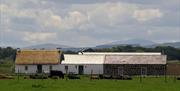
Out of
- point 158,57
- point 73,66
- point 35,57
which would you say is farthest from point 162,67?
point 35,57

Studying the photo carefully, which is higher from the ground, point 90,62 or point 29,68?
point 90,62

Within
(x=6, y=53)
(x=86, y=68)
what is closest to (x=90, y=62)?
(x=86, y=68)

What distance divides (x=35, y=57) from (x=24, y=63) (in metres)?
2.52

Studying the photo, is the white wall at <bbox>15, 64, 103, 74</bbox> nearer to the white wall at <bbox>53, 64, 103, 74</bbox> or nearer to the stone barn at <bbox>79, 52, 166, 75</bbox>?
the white wall at <bbox>53, 64, 103, 74</bbox>

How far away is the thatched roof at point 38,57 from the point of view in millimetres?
102000

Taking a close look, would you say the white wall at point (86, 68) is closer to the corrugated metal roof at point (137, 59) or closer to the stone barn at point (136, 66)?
the stone barn at point (136, 66)

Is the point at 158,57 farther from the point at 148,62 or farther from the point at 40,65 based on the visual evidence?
the point at 40,65

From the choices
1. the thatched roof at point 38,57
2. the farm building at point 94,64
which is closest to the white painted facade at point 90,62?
the farm building at point 94,64

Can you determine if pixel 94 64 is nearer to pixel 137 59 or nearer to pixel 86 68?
pixel 86 68

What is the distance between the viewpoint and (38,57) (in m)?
104

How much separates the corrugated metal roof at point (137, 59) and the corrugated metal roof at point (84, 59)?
4.42ft

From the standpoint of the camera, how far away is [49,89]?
47062 mm

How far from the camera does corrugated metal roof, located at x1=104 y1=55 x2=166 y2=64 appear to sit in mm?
99406

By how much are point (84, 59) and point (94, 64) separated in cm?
277
